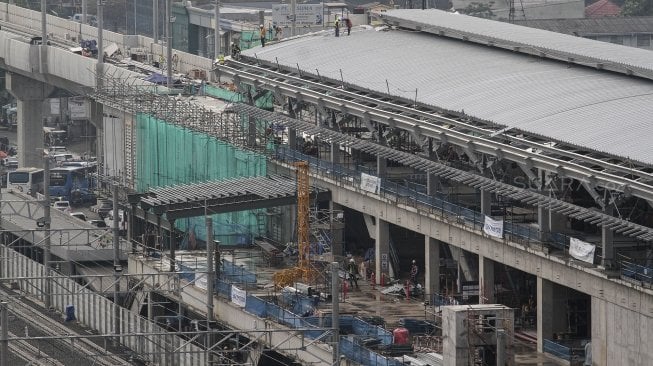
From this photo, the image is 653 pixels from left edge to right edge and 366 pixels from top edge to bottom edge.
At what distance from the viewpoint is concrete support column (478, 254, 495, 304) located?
86625 mm

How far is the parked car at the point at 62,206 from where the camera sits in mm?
134625

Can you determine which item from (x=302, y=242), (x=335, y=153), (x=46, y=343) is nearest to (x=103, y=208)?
(x=335, y=153)

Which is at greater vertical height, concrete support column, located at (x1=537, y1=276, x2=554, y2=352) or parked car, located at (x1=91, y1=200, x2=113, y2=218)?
concrete support column, located at (x1=537, y1=276, x2=554, y2=352)

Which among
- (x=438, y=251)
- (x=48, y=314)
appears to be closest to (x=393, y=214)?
(x=438, y=251)

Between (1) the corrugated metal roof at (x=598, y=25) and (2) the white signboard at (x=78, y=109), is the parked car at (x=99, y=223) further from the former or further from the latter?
(1) the corrugated metal roof at (x=598, y=25)

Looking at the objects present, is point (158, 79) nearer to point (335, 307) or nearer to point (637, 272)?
point (637, 272)

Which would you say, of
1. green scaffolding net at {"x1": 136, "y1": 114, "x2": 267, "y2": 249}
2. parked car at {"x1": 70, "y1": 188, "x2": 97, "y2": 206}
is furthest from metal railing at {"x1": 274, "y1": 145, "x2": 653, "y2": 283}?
parked car at {"x1": 70, "y1": 188, "x2": 97, "y2": 206}

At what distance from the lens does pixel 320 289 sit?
91.9 meters

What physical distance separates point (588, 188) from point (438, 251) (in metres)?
13.7

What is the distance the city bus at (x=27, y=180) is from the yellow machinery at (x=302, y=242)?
42513 millimetres

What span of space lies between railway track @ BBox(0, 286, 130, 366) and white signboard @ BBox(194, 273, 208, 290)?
5.23 m

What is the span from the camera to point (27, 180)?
14312cm

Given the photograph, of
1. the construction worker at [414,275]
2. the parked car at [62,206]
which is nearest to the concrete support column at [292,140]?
the construction worker at [414,275]

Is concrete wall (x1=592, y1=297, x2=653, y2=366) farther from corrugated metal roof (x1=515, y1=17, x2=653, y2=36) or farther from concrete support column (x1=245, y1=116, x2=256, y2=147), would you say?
corrugated metal roof (x1=515, y1=17, x2=653, y2=36)
